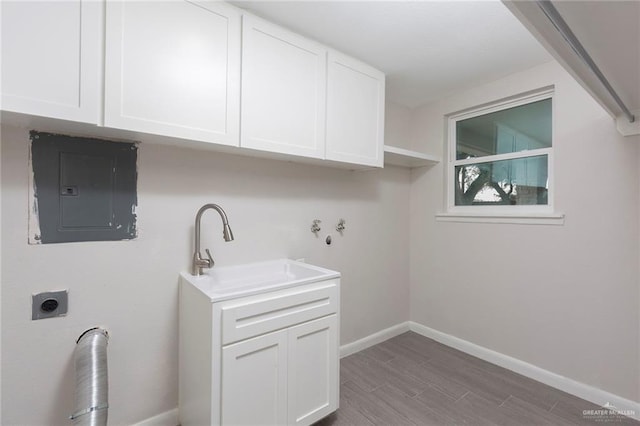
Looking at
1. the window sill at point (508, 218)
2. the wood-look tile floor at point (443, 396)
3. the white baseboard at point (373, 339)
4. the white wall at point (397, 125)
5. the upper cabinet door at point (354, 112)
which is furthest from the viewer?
the white wall at point (397, 125)

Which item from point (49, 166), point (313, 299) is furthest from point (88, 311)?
point (313, 299)

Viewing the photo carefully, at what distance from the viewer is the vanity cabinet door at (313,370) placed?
145 centimetres

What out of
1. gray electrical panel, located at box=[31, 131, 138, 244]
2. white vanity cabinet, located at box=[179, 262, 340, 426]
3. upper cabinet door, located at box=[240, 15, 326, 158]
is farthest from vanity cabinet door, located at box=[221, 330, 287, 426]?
upper cabinet door, located at box=[240, 15, 326, 158]

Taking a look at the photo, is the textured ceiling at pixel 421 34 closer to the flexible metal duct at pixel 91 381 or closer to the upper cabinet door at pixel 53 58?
the upper cabinet door at pixel 53 58

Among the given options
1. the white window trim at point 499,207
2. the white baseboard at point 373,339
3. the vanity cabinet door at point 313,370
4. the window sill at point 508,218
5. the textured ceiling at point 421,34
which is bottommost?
the white baseboard at point 373,339

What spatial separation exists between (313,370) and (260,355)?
0.37 m

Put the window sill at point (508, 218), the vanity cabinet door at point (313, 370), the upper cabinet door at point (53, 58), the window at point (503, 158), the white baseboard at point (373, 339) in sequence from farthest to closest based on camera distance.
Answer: the white baseboard at point (373, 339), the window at point (503, 158), the window sill at point (508, 218), the vanity cabinet door at point (313, 370), the upper cabinet door at point (53, 58)

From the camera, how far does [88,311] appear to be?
138cm

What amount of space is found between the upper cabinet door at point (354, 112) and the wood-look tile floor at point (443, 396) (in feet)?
5.33

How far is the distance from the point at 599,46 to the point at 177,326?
222 centimetres

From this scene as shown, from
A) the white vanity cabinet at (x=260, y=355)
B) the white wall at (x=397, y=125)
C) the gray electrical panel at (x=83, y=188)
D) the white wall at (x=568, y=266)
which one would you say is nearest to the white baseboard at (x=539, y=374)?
the white wall at (x=568, y=266)

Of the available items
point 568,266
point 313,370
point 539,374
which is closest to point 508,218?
point 568,266

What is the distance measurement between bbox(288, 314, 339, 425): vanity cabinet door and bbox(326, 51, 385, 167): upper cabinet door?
3.58 feet

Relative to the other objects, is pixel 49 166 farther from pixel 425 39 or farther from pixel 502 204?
pixel 502 204
